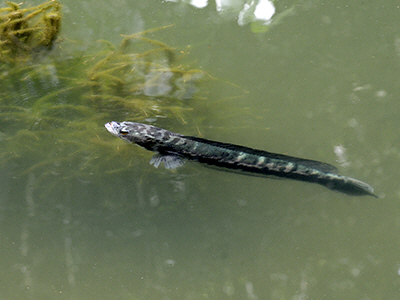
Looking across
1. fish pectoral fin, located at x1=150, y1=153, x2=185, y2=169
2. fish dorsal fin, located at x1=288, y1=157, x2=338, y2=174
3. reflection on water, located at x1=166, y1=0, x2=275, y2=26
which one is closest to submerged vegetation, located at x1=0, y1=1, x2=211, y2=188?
fish pectoral fin, located at x1=150, y1=153, x2=185, y2=169

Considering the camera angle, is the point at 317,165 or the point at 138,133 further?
the point at 138,133

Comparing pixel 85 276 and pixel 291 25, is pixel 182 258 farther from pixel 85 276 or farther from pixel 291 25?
pixel 291 25

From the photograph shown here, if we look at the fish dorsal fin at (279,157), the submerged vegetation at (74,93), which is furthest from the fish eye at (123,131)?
the fish dorsal fin at (279,157)

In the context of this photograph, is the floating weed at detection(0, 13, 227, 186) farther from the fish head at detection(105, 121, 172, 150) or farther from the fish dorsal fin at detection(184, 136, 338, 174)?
the fish dorsal fin at detection(184, 136, 338, 174)

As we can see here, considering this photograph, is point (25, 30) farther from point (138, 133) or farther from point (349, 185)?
point (349, 185)

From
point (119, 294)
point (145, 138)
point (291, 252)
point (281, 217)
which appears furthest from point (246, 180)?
point (119, 294)

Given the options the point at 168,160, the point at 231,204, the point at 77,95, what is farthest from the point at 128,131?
the point at 231,204

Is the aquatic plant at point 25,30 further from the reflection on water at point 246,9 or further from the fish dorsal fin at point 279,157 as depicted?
the fish dorsal fin at point 279,157
